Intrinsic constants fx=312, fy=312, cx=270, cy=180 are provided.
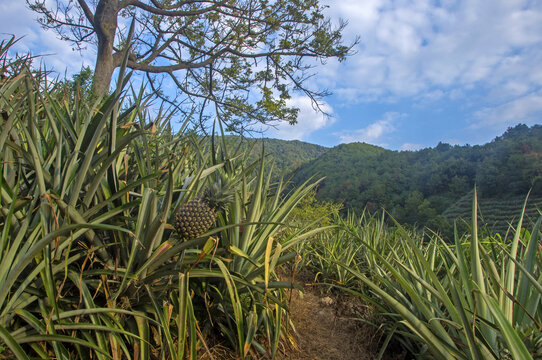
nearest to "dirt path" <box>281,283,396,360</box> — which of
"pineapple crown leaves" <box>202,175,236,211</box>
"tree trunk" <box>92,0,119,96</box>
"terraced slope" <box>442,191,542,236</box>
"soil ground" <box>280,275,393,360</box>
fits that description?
"soil ground" <box>280,275,393,360</box>

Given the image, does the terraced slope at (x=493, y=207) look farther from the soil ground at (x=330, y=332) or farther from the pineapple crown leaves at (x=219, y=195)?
the pineapple crown leaves at (x=219, y=195)

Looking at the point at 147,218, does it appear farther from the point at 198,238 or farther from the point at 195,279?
the point at 195,279

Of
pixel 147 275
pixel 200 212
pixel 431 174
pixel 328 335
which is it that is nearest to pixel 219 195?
pixel 200 212

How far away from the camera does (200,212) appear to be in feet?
4.34

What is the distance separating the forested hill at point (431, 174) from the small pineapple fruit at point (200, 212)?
19776 millimetres

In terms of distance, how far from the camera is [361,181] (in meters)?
28.5

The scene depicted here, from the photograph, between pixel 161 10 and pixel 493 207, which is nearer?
pixel 161 10

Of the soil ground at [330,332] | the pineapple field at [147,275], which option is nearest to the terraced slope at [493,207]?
the soil ground at [330,332]

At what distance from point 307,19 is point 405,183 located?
25664 millimetres

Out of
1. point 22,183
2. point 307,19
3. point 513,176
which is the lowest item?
point 22,183

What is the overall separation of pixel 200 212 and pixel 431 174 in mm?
35306

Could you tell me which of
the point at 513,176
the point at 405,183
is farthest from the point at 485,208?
the point at 405,183

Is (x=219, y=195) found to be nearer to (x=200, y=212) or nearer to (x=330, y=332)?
(x=200, y=212)

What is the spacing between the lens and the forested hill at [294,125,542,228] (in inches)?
991
